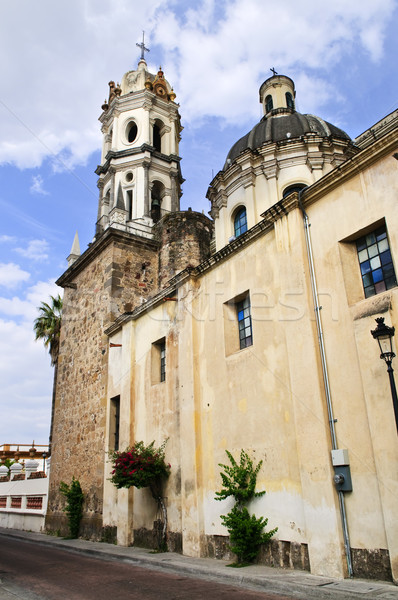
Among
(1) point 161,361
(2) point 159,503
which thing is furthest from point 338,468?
(1) point 161,361

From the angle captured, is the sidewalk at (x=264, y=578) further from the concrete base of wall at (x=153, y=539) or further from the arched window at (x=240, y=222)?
the arched window at (x=240, y=222)

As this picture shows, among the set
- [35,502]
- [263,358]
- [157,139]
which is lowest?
[35,502]

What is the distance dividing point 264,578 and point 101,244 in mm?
14788

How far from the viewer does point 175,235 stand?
19703 mm

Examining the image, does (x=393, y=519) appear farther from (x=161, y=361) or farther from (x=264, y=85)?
(x=264, y=85)

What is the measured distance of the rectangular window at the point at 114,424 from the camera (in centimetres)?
1540

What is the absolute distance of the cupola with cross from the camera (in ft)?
77.1

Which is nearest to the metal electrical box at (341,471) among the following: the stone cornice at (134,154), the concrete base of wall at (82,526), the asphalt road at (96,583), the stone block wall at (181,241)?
the asphalt road at (96,583)

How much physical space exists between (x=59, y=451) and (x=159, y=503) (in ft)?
27.3

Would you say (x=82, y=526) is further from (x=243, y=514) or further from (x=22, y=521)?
(x=243, y=514)

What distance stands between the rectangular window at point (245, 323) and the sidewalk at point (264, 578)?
4434 millimetres

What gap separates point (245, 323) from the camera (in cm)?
1080

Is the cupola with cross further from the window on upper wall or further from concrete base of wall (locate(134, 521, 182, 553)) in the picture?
the window on upper wall

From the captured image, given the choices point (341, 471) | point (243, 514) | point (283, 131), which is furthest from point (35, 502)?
point (283, 131)
